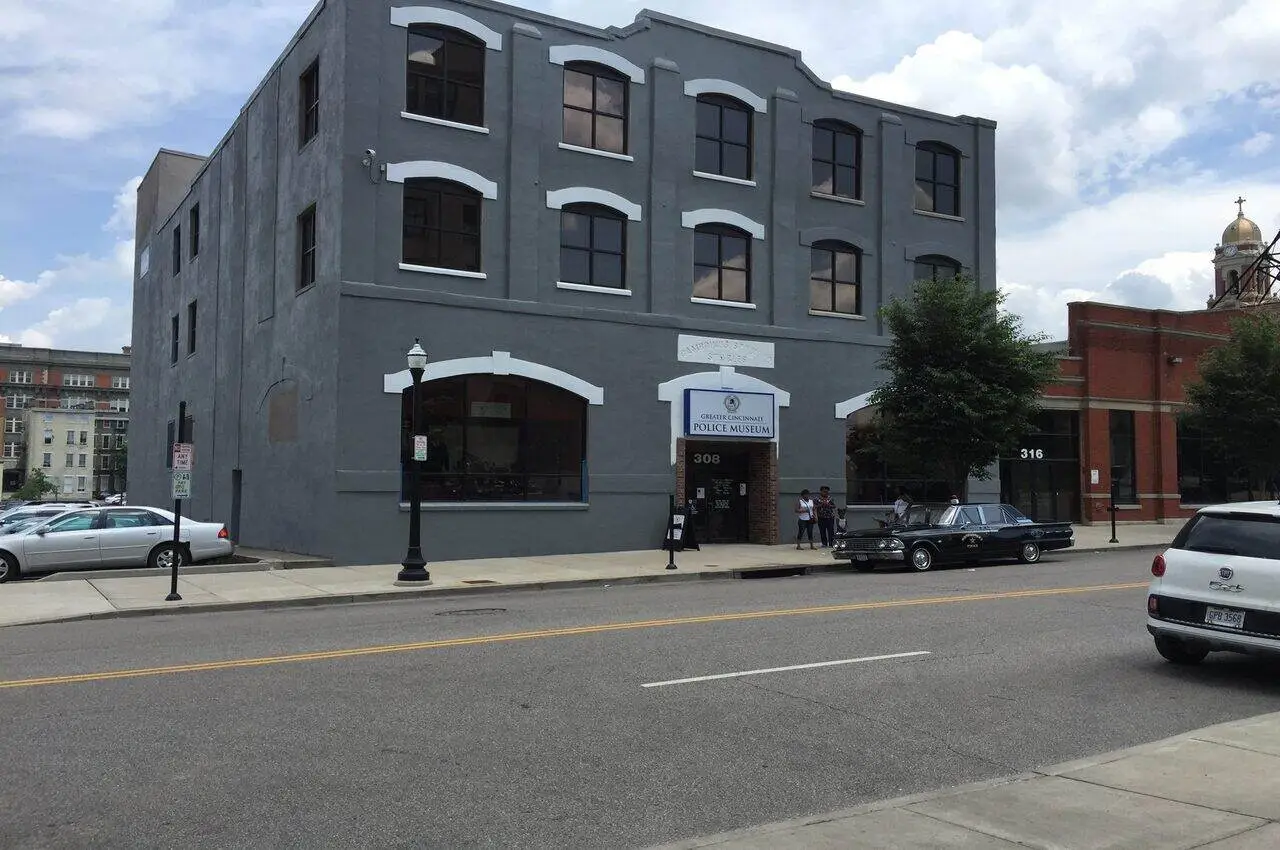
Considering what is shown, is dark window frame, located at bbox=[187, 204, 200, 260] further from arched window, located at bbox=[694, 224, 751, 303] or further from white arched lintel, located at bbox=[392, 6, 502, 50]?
arched window, located at bbox=[694, 224, 751, 303]

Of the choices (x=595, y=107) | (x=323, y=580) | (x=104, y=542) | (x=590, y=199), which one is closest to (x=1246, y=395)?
(x=590, y=199)

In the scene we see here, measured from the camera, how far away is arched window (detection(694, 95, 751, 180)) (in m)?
27.0

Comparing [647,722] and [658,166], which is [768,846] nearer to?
[647,722]

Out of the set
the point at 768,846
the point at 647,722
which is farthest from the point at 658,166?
the point at 768,846

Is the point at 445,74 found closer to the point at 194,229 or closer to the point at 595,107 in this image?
the point at 595,107

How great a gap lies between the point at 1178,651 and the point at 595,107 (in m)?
18.9

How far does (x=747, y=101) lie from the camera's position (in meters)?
27.3

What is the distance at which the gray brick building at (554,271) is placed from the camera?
73.7 feet

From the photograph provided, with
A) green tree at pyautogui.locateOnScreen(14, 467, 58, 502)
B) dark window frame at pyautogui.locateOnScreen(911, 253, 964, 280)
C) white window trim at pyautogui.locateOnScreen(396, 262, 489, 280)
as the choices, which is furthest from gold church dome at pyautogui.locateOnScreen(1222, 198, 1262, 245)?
green tree at pyautogui.locateOnScreen(14, 467, 58, 502)

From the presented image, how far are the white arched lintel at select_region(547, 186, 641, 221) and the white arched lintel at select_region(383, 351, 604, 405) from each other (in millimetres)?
3719

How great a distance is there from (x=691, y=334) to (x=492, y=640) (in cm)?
1528

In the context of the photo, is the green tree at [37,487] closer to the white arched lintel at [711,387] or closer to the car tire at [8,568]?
Answer: the car tire at [8,568]

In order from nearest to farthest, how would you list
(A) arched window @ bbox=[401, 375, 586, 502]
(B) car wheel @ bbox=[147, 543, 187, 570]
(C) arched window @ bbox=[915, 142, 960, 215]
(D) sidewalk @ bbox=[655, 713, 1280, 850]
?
(D) sidewalk @ bbox=[655, 713, 1280, 850] < (B) car wheel @ bbox=[147, 543, 187, 570] < (A) arched window @ bbox=[401, 375, 586, 502] < (C) arched window @ bbox=[915, 142, 960, 215]

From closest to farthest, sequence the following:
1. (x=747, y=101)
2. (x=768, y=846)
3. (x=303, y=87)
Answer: (x=768, y=846)
(x=303, y=87)
(x=747, y=101)
